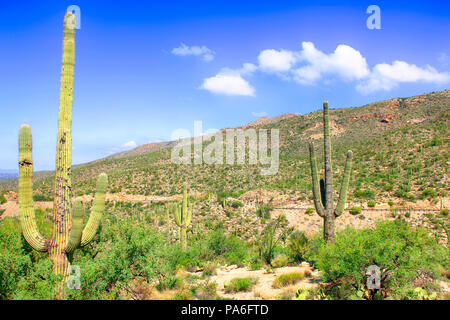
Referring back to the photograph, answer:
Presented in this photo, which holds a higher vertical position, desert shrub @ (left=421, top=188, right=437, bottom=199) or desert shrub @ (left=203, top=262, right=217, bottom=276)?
desert shrub @ (left=421, top=188, right=437, bottom=199)

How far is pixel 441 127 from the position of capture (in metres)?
35.7

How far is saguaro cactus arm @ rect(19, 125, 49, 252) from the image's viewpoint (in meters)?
6.31

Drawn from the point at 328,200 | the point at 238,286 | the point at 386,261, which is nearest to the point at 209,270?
the point at 238,286

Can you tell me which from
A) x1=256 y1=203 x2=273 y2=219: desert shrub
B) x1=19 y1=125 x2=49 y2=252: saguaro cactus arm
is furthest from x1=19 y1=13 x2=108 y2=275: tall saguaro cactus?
x1=256 y1=203 x2=273 y2=219: desert shrub

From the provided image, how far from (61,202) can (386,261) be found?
7824 millimetres

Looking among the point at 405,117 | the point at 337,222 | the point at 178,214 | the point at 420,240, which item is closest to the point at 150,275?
the point at 420,240

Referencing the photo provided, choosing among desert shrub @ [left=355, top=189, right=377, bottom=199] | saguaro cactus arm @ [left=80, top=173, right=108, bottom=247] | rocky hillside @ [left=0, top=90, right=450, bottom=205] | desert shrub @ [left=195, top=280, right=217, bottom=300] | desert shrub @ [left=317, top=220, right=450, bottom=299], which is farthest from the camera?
rocky hillside @ [left=0, top=90, right=450, bottom=205]

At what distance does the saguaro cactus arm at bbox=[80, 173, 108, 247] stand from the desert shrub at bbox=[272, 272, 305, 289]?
585 centimetres

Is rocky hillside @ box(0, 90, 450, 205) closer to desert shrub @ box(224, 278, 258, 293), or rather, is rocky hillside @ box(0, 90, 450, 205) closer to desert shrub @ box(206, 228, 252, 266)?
desert shrub @ box(206, 228, 252, 266)

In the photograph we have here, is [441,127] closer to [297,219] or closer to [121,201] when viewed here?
[297,219]

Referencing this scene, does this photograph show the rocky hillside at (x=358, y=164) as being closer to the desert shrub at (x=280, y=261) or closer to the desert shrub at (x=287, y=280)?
the desert shrub at (x=280, y=261)
